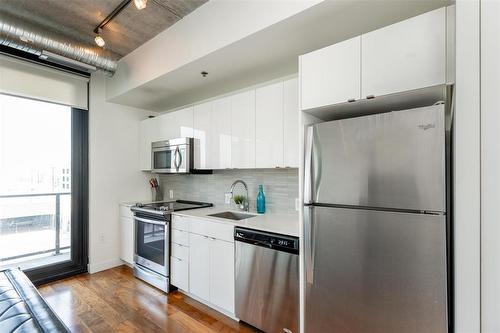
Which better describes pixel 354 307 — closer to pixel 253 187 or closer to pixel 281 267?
pixel 281 267

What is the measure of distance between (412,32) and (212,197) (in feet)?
8.79

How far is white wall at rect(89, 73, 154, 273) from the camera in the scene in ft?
10.9

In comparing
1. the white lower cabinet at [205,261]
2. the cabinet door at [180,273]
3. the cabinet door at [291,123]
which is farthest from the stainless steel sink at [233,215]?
the cabinet door at [291,123]

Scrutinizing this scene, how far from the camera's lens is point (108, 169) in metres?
3.48

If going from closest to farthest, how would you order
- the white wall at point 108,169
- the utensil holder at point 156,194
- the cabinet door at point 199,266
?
1. the cabinet door at point 199,266
2. the white wall at point 108,169
3. the utensil holder at point 156,194

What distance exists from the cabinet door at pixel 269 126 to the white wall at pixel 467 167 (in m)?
1.37

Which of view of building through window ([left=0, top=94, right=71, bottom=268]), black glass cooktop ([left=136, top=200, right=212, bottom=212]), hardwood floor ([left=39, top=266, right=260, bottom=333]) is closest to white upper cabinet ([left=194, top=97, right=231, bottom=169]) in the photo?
black glass cooktop ([left=136, top=200, right=212, bottom=212])

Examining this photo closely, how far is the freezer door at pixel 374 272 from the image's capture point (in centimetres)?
123

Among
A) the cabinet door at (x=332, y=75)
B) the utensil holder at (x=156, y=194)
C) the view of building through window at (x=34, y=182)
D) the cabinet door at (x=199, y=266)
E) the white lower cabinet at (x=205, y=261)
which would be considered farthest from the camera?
the utensil holder at (x=156, y=194)

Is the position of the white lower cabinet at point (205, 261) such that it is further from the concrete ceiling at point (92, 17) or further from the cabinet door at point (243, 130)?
the concrete ceiling at point (92, 17)

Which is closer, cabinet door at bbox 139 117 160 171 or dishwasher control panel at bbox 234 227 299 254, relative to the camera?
dishwasher control panel at bbox 234 227 299 254

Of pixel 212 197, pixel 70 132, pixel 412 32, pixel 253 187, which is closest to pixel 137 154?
pixel 70 132

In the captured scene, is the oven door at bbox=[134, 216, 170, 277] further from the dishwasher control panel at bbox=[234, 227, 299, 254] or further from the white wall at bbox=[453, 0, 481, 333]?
the white wall at bbox=[453, 0, 481, 333]

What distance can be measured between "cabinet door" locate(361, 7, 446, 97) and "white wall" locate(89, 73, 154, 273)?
332 centimetres
